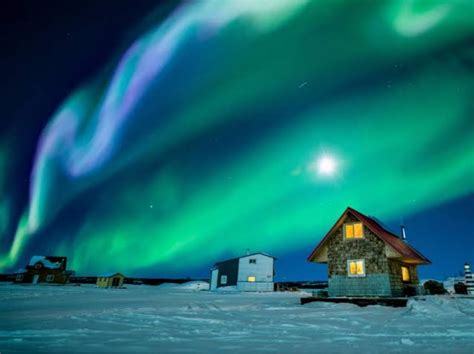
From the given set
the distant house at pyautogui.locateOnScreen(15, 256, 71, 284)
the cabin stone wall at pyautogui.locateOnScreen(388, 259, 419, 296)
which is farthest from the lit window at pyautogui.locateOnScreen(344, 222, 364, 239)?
the distant house at pyautogui.locateOnScreen(15, 256, 71, 284)

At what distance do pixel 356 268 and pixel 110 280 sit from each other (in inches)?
2194

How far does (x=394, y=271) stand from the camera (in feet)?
58.1

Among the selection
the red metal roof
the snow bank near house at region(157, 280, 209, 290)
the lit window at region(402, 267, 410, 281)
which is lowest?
the snow bank near house at region(157, 280, 209, 290)

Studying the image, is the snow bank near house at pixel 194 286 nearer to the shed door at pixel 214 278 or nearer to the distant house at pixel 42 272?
the shed door at pixel 214 278

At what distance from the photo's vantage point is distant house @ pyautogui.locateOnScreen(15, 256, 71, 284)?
61375 mm

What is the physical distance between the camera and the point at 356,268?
1817 centimetres

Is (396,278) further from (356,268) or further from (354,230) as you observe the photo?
(354,230)

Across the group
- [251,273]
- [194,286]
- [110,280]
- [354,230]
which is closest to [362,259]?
[354,230]

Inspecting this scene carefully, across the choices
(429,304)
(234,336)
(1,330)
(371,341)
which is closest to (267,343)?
(234,336)

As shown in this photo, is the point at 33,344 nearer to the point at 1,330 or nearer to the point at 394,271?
the point at 1,330

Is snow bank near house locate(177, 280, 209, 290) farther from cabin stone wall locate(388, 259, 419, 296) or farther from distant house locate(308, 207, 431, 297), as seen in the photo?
cabin stone wall locate(388, 259, 419, 296)

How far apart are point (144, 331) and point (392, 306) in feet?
43.2

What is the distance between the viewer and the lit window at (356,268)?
58.6ft

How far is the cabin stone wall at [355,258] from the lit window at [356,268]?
0.19m
